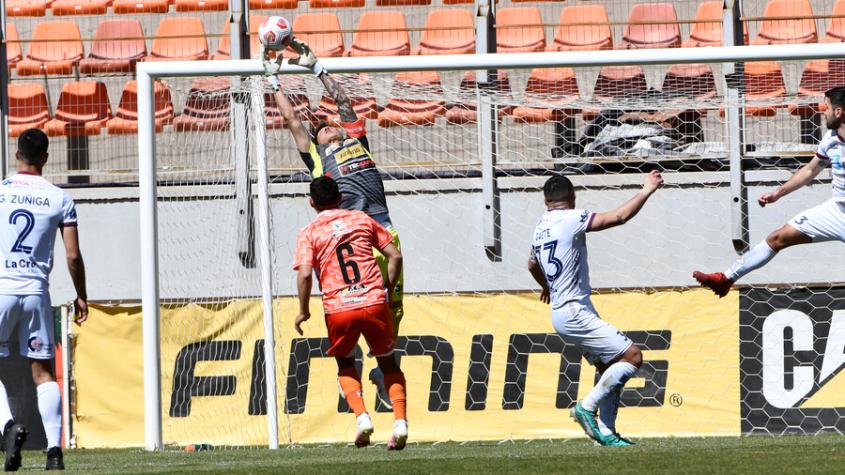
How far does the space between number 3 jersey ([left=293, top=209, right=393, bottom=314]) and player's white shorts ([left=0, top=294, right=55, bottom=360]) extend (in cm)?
160

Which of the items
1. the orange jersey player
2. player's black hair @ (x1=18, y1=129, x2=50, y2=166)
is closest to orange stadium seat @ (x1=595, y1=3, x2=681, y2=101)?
the orange jersey player

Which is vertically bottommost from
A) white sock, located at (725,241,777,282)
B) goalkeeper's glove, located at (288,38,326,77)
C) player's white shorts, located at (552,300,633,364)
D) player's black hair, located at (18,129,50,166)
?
player's white shorts, located at (552,300,633,364)

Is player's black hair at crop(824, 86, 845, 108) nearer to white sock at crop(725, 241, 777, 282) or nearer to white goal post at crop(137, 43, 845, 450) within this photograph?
white sock at crop(725, 241, 777, 282)

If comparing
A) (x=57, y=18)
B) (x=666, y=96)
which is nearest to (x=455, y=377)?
(x=666, y=96)

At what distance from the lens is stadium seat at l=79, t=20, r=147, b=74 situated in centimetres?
1373

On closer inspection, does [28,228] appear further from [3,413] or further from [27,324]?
[3,413]

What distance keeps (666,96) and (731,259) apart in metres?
1.70

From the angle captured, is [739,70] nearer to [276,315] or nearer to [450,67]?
[450,67]

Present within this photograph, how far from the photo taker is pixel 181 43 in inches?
559

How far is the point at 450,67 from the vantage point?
9.97 meters

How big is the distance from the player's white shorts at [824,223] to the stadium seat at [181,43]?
744cm

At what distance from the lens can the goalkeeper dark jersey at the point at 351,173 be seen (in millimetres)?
9086

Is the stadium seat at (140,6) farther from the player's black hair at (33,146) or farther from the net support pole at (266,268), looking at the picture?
the player's black hair at (33,146)

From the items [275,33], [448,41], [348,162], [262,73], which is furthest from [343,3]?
[348,162]
